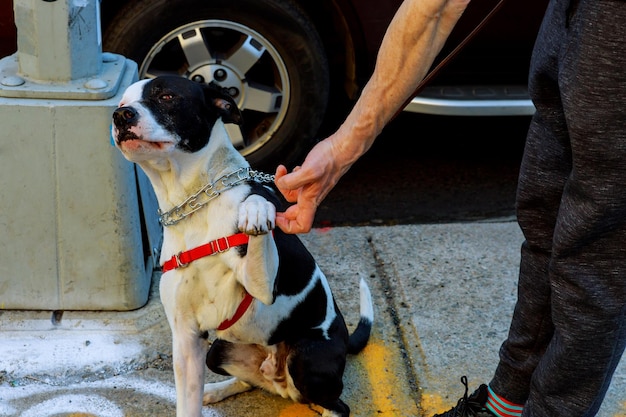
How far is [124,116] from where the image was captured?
96.0 inches

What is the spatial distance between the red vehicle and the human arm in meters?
2.15

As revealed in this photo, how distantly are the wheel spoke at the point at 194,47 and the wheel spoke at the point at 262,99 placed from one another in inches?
11.4

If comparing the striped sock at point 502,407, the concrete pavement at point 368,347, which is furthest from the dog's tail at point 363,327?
the striped sock at point 502,407

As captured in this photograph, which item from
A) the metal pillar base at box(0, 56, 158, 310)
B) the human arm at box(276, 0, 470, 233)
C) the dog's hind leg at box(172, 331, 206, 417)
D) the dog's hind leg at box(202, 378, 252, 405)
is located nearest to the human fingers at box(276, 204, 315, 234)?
the human arm at box(276, 0, 470, 233)

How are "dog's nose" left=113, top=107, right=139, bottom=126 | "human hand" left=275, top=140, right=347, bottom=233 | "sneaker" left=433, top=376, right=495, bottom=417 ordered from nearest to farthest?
1. "human hand" left=275, top=140, right=347, bottom=233
2. "dog's nose" left=113, top=107, right=139, bottom=126
3. "sneaker" left=433, top=376, right=495, bottom=417

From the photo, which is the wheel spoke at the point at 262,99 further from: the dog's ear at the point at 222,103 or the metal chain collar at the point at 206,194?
the metal chain collar at the point at 206,194

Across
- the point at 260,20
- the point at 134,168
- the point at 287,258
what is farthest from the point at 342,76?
the point at 287,258

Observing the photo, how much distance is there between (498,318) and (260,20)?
6.51 feet

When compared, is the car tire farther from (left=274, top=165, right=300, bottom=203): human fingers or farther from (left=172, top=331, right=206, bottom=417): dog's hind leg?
(left=274, top=165, right=300, bottom=203): human fingers

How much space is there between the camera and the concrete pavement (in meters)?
3.08

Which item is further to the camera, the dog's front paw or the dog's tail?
the dog's tail

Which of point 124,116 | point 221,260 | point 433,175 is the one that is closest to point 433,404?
point 221,260

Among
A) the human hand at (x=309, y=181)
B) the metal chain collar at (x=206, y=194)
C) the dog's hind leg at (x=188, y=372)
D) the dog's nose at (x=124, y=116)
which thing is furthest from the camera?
the dog's hind leg at (x=188, y=372)

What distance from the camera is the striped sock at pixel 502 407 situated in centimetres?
278
